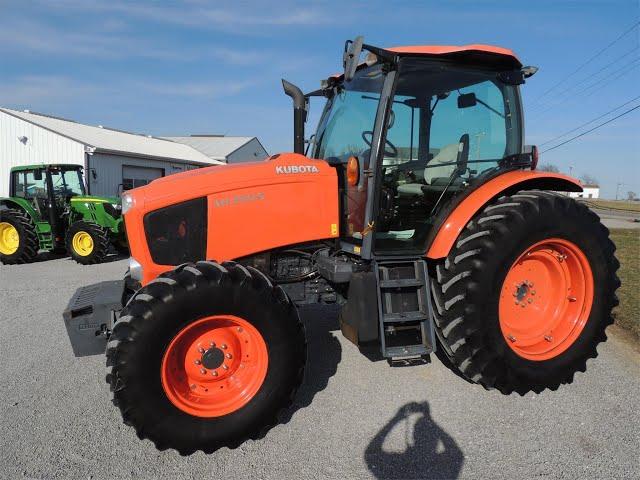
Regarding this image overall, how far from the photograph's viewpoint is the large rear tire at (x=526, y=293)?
3014 mm

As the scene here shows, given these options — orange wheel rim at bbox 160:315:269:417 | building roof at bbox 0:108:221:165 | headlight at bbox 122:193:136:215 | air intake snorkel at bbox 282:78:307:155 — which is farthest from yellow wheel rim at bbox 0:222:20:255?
orange wheel rim at bbox 160:315:269:417

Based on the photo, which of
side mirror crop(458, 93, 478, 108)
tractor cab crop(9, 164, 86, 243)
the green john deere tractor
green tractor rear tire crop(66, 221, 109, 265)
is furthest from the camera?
tractor cab crop(9, 164, 86, 243)

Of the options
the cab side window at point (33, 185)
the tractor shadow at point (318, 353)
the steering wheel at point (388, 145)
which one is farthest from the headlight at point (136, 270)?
the cab side window at point (33, 185)

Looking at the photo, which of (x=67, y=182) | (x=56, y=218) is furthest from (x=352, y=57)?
(x=67, y=182)

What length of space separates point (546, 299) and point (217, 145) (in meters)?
37.7

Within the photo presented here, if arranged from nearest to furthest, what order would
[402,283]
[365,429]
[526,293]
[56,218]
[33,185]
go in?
[365,429], [402,283], [526,293], [56,218], [33,185]

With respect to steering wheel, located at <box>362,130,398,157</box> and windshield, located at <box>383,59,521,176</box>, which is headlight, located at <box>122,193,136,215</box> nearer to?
steering wheel, located at <box>362,130,398,157</box>

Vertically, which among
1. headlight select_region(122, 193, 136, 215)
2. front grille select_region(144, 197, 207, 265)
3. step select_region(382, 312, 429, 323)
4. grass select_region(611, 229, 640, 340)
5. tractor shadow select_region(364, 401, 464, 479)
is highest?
headlight select_region(122, 193, 136, 215)

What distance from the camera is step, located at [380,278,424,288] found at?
309cm

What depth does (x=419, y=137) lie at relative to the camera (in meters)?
3.43

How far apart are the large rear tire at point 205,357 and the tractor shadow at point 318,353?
1.29 ft

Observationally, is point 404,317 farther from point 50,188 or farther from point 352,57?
point 50,188

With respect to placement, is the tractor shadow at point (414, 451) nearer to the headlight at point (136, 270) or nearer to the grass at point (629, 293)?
the headlight at point (136, 270)

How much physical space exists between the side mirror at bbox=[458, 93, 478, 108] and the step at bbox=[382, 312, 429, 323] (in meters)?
1.66
